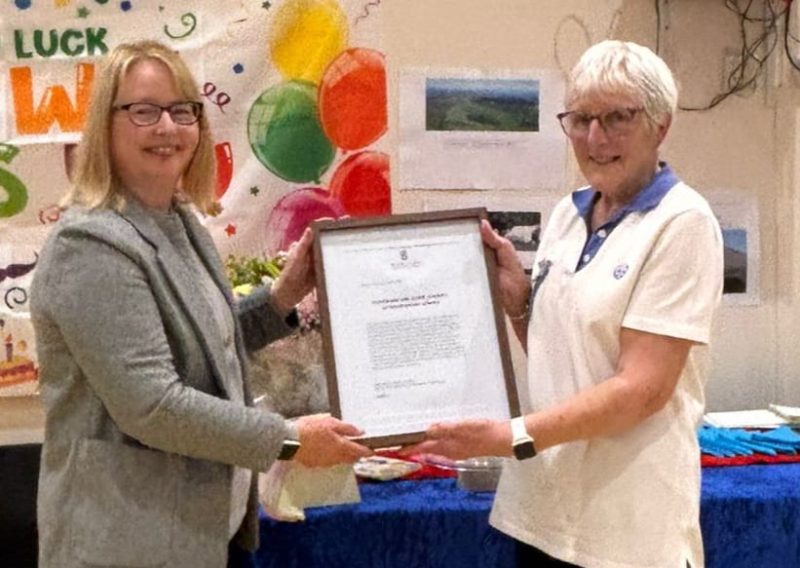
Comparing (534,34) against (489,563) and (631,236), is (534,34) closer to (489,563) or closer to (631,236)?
(631,236)

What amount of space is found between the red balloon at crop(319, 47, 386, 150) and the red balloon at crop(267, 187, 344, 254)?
0.49 feet

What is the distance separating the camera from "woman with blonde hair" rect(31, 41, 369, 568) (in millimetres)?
1421

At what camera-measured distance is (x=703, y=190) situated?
272 cm

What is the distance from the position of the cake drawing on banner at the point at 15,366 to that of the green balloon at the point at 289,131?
0.76m

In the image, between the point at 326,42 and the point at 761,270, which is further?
the point at 761,270

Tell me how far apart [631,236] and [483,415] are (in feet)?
1.29

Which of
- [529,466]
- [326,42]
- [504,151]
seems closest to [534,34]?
[504,151]

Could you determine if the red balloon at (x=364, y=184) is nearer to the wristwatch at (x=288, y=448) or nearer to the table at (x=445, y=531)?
the table at (x=445, y=531)

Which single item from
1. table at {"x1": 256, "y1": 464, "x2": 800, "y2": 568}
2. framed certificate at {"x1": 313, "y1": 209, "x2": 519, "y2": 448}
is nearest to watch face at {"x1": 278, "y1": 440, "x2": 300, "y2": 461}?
framed certificate at {"x1": 313, "y1": 209, "x2": 519, "y2": 448}

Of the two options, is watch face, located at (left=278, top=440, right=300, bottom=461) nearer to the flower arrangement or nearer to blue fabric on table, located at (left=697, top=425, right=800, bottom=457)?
the flower arrangement

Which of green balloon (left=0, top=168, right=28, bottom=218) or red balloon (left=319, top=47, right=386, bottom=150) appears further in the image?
red balloon (left=319, top=47, right=386, bottom=150)

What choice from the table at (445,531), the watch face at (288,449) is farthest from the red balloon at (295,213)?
the watch face at (288,449)

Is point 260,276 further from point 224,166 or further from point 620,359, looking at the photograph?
point 620,359

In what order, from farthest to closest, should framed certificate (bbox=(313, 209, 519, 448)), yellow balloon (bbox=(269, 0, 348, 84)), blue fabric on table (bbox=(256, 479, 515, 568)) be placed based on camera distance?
1. yellow balloon (bbox=(269, 0, 348, 84))
2. blue fabric on table (bbox=(256, 479, 515, 568))
3. framed certificate (bbox=(313, 209, 519, 448))
